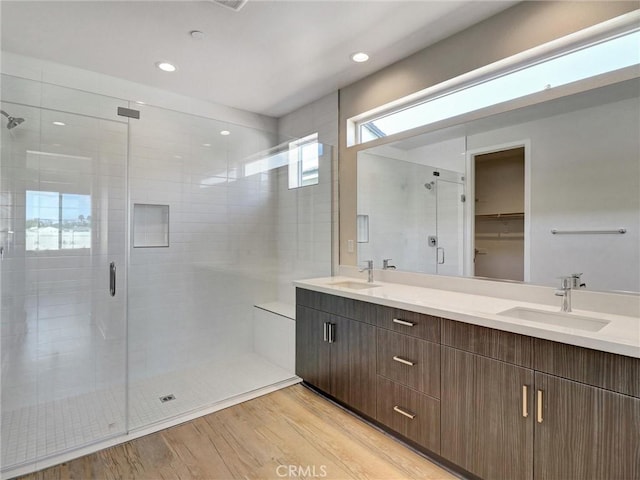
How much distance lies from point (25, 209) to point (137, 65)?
53.1 inches

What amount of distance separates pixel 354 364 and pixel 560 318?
1222 millimetres

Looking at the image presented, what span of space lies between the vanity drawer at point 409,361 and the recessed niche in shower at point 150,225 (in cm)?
212

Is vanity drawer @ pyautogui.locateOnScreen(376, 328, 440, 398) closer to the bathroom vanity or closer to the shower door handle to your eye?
the bathroom vanity

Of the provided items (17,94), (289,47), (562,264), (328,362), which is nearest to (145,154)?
(17,94)

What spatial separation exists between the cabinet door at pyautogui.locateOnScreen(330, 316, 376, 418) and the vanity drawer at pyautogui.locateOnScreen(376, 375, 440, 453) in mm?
84

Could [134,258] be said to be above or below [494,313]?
above

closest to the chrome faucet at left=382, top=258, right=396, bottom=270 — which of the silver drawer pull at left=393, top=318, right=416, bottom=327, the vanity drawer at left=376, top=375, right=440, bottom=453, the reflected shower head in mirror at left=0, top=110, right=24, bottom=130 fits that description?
the silver drawer pull at left=393, top=318, right=416, bottom=327

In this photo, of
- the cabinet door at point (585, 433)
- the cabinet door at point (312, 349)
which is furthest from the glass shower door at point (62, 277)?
the cabinet door at point (585, 433)

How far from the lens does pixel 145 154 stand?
2.91m

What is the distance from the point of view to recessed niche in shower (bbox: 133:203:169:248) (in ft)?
9.50

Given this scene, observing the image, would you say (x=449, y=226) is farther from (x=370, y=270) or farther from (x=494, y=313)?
(x=494, y=313)

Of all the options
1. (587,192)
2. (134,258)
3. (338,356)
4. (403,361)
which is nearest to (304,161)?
(134,258)

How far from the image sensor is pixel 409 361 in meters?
1.92

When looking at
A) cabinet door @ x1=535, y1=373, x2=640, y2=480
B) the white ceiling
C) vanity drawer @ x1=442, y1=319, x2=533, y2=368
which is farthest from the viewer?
the white ceiling
